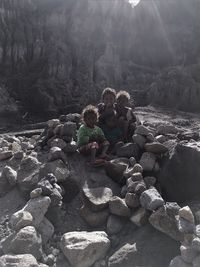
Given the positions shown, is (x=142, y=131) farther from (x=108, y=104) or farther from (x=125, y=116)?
(x=108, y=104)

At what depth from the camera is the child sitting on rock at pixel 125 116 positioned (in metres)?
5.62

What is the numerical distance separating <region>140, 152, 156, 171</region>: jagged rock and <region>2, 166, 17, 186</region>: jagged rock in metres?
1.46

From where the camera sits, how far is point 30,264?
3.33 m

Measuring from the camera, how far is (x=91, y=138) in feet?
17.1

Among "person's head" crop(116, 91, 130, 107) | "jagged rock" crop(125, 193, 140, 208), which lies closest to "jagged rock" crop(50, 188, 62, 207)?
"jagged rock" crop(125, 193, 140, 208)

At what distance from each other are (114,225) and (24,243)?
887 mm

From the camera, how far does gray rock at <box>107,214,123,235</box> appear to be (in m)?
3.95

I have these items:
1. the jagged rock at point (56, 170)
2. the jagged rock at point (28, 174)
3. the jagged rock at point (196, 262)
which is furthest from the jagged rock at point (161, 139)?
the jagged rock at point (196, 262)

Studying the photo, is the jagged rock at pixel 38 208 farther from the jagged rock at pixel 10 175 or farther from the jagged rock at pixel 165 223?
the jagged rock at pixel 165 223

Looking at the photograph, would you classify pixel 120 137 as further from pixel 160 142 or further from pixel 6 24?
pixel 6 24

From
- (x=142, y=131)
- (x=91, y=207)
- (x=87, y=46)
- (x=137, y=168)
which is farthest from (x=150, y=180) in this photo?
(x=87, y=46)

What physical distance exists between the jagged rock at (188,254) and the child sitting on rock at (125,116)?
8.25 feet

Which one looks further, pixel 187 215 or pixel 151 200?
pixel 151 200

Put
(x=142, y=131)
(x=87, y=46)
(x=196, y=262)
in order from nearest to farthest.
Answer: (x=196, y=262)
(x=142, y=131)
(x=87, y=46)
